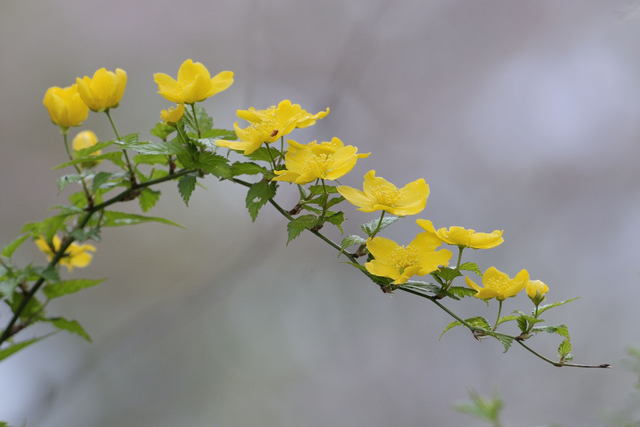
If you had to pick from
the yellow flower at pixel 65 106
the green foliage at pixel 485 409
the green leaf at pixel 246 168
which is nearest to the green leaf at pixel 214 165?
the green leaf at pixel 246 168

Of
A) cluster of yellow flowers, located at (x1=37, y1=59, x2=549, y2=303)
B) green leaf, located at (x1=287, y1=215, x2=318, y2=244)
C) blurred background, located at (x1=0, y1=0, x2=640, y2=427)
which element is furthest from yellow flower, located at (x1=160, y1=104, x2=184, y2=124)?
blurred background, located at (x1=0, y1=0, x2=640, y2=427)

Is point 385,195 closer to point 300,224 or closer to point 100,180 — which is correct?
point 300,224

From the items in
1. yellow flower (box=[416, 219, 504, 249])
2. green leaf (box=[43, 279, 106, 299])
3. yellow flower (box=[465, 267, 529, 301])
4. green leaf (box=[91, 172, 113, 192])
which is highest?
yellow flower (box=[416, 219, 504, 249])

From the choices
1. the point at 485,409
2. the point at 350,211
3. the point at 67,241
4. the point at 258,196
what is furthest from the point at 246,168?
the point at 350,211

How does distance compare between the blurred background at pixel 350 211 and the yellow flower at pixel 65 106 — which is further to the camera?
the blurred background at pixel 350 211

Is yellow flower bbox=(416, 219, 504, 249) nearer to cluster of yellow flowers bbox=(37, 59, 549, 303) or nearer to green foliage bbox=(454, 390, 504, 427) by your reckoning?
cluster of yellow flowers bbox=(37, 59, 549, 303)

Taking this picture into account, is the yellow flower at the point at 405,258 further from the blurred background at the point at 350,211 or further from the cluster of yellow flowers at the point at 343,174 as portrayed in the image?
the blurred background at the point at 350,211

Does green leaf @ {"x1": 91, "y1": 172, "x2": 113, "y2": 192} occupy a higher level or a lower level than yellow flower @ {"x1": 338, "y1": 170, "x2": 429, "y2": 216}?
lower

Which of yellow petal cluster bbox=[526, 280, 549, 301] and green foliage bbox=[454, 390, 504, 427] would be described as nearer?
green foliage bbox=[454, 390, 504, 427]
